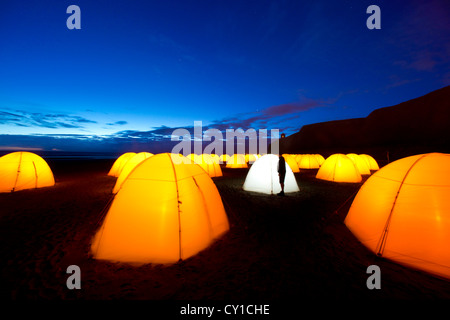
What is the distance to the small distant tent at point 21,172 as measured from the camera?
11852mm

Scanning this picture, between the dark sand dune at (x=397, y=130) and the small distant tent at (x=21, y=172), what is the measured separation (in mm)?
56333

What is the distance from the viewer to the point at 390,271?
4.22 meters

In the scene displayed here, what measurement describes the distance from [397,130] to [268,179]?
79888 mm

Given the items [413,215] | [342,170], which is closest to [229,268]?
[413,215]

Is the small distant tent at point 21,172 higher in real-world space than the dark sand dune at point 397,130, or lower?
lower

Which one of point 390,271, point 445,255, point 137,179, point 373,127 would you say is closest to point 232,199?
point 137,179

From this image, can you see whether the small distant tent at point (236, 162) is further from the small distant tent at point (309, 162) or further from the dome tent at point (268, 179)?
the dome tent at point (268, 179)

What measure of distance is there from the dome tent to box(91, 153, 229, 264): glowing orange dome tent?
7.86 m

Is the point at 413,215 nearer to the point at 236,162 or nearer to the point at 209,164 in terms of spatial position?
the point at 209,164

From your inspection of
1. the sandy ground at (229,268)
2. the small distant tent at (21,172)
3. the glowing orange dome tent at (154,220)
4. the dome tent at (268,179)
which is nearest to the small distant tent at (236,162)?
the dome tent at (268,179)

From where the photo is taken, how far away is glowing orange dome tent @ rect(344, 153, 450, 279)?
408 cm

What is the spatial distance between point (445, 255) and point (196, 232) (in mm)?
5584

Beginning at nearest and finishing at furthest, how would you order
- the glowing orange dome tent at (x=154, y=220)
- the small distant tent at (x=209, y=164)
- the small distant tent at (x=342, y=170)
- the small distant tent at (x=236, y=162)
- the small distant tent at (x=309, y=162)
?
the glowing orange dome tent at (x=154, y=220) < the small distant tent at (x=342, y=170) < the small distant tent at (x=209, y=164) < the small distant tent at (x=309, y=162) < the small distant tent at (x=236, y=162)

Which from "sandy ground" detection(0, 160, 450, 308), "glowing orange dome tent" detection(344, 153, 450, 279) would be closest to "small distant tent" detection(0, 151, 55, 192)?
"sandy ground" detection(0, 160, 450, 308)
